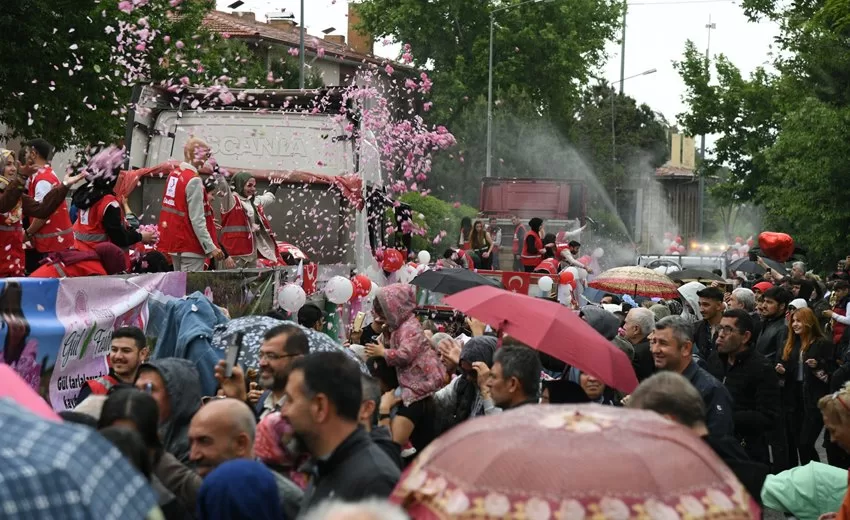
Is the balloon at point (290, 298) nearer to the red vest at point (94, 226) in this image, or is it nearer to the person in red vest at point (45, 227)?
the red vest at point (94, 226)

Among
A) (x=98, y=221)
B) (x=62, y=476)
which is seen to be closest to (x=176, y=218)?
(x=98, y=221)

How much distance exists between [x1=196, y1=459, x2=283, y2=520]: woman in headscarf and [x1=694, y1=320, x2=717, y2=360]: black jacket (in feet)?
27.6

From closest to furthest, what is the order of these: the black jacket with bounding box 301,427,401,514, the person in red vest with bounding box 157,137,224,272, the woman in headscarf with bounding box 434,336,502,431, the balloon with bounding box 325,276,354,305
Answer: the black jacket with bounding box 301,427,401,514 < the woman in headscarf with bounding box 434,336,502,431 < the person in red vest with bounding box 157,137,224,272 < the balloon with bounding box 325,276,354,305

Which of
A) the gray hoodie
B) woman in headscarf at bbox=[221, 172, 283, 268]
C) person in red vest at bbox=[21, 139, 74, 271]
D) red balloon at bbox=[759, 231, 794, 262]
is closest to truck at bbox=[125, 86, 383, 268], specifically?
woman in headscarf at bbox=[221, 172, 283, 268]

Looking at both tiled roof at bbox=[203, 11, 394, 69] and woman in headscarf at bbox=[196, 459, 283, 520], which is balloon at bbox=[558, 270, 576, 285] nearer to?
woman in headscarf at bbox=[196, 459, 283, 520]

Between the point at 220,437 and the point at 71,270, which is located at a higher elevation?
the point at 71,270

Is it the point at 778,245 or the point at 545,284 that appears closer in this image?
the point at 545,284

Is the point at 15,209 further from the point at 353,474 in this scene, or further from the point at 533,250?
the point at 533,250

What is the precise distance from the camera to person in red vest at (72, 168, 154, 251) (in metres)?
11.0

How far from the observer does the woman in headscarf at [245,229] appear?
13625 millimetres

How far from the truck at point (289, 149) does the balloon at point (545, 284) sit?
8.42 feet

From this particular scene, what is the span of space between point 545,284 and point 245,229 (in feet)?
17.5

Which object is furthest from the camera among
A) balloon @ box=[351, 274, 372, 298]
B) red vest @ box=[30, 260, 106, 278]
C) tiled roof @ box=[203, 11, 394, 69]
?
tiled roof @ box=[203, 11, 394, 69]

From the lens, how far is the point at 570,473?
3504mm
